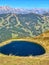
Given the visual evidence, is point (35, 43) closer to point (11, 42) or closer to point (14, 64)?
point (11, 42)

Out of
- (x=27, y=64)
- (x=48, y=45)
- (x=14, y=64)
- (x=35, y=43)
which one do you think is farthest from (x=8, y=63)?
(x=35, y=43)

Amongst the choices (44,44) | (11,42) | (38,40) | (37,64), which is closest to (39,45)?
(44,44)

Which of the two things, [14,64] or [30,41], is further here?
[30,41]

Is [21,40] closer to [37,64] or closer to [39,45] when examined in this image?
[39,45]

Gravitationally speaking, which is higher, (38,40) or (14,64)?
(14,64)

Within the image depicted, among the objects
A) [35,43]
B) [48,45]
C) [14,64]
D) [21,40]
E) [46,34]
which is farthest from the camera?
[46,34]

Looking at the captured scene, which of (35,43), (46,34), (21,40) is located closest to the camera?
(35,43)

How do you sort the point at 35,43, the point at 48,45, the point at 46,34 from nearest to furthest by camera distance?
the point at 48,45 → the point at 35,43 → the point at 46,34

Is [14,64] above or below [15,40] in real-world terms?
above

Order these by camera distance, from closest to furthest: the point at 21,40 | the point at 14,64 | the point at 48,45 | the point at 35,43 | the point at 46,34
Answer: the point at 14,64
the point at 48,45
the point at 35,43
the point at 21,40
the point at 46,34
